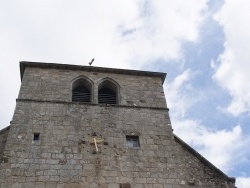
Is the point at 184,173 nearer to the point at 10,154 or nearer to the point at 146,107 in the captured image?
the point at 146,107

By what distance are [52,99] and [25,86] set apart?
1107 mm

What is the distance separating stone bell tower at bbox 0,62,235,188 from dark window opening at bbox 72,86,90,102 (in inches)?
1.3

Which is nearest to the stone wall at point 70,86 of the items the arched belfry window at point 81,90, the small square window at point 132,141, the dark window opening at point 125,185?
the arched belfry window at point 81,90

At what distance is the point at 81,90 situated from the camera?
505 inches

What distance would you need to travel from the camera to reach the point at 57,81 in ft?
41.2

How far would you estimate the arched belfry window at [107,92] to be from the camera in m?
12.4

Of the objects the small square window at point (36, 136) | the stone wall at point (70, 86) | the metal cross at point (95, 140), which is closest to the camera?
the small square window at point (36, 136)

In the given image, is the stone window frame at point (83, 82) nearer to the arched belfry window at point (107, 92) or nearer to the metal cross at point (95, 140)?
the arched belfry window at point (107, 92)

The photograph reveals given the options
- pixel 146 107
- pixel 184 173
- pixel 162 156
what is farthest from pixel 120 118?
pixel 184 173

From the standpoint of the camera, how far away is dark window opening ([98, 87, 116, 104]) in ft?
40.7

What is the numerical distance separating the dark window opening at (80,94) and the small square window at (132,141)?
2.27m

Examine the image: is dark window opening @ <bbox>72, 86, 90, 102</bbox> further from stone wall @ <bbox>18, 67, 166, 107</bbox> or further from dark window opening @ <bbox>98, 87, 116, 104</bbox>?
dark window opening @ <bbox>98, 87, 116, 104</bbox>

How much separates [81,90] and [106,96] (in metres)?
0.94

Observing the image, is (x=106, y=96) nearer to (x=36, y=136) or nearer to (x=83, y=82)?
(x=83, y=82)
